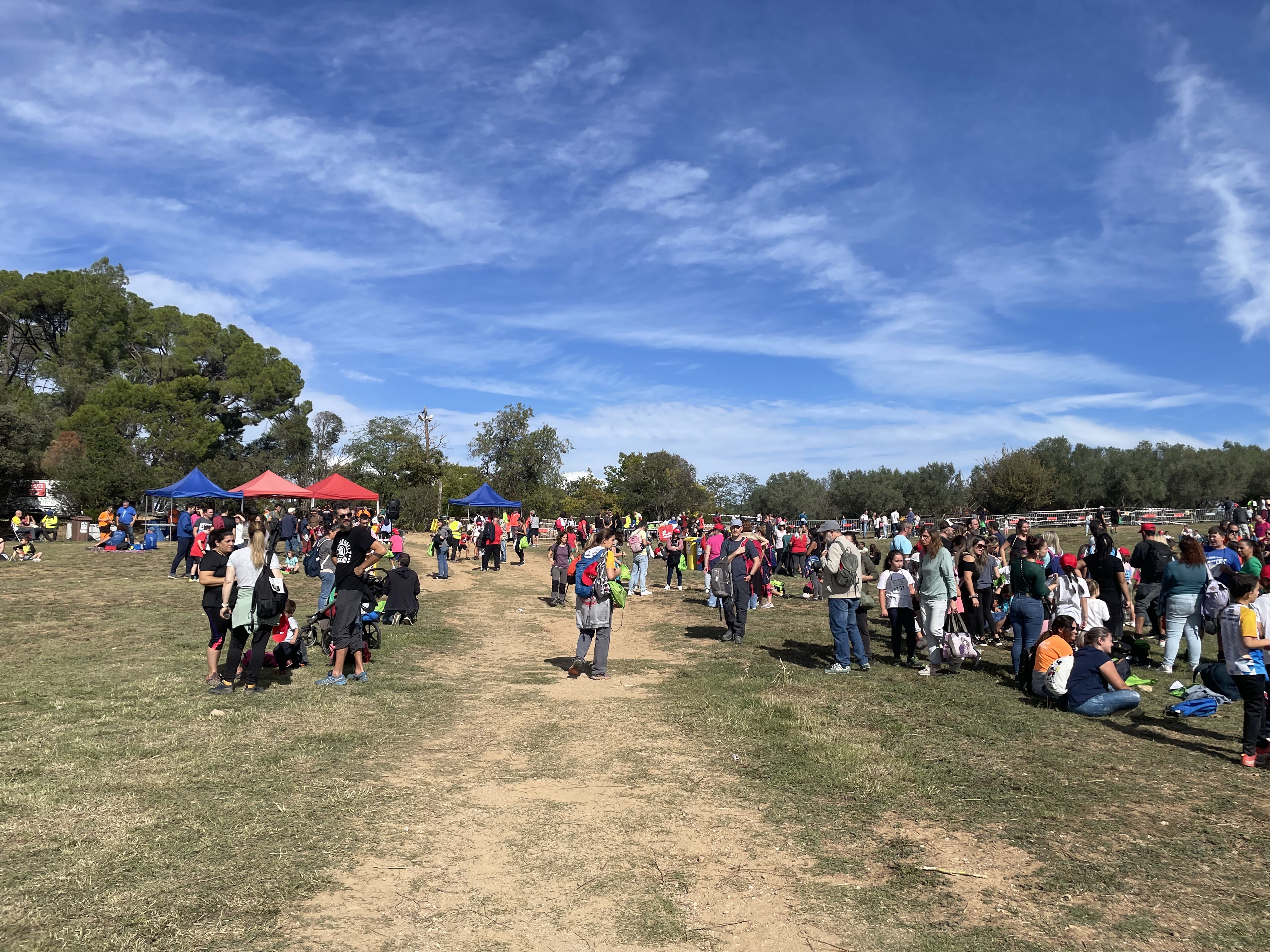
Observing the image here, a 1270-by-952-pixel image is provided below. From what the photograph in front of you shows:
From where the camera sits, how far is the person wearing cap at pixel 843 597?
9.06 m

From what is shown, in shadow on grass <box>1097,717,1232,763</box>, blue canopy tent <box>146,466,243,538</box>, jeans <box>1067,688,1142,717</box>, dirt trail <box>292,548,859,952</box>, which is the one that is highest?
blue canopy tent <box>146,466,243,538</box>

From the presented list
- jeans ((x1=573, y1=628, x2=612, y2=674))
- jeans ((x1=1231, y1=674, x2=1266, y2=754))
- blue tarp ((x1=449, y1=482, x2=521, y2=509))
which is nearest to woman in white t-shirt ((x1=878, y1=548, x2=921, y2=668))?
jeans ((x1=573, y1=628, x2=612, y2=674))

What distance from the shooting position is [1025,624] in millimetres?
8945

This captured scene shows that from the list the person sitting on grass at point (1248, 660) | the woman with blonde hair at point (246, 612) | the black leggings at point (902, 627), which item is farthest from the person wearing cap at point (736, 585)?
the woman with blonde hair at point (246, 612)

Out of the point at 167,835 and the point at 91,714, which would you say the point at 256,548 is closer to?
the point at 91,714

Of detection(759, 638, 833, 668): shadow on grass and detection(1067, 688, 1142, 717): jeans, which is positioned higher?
detection(1067, 688, 1142, 717): jeans

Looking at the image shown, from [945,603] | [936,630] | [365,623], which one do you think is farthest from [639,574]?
[945,603]

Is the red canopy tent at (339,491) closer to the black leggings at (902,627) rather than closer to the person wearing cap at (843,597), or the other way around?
the person wearing cap at (843,597)

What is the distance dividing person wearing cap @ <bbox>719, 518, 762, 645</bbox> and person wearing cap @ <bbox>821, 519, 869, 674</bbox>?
5.23ft

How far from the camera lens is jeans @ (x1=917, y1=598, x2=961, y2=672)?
9242 mm

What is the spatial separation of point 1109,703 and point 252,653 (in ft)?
27.5

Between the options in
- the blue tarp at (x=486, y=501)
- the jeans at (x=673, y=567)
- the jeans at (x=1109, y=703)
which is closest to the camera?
the jeans at (x=1109, y=703)

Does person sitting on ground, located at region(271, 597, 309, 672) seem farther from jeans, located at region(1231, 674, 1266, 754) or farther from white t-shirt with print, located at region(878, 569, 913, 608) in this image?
jeans, located at region(1231, 674, 1266, 754)

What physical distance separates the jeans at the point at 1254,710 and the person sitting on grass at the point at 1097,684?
3.46 feet
